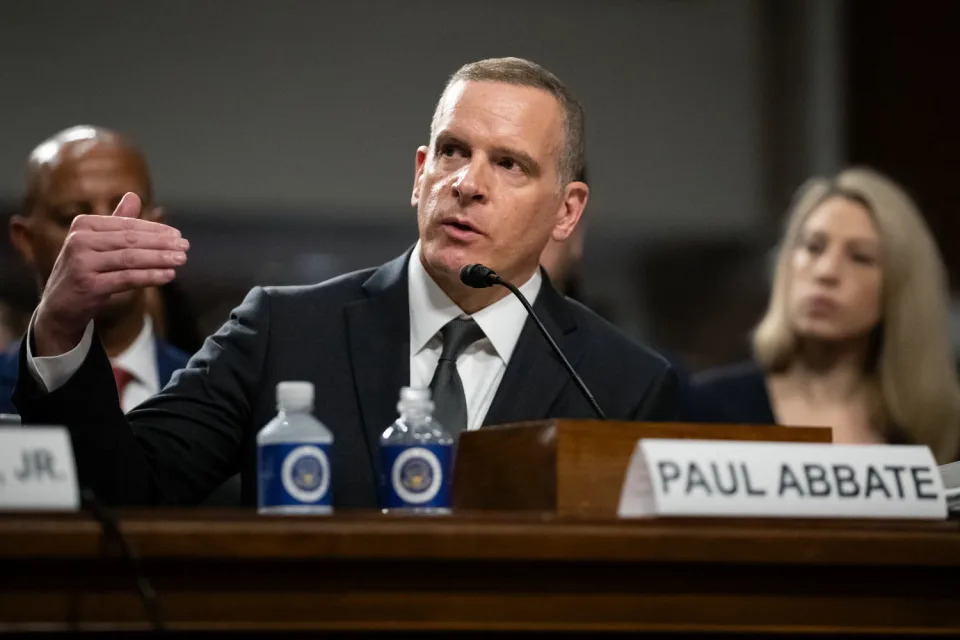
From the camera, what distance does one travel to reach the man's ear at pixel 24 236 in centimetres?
291

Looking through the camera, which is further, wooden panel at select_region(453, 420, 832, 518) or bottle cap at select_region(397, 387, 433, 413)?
bottle cap at select_region(397, 387, 433, 413)

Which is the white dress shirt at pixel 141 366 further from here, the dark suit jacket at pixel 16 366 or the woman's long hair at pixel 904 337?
the woman's long hair at pixel 904 337

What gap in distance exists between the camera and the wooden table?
3.94ft

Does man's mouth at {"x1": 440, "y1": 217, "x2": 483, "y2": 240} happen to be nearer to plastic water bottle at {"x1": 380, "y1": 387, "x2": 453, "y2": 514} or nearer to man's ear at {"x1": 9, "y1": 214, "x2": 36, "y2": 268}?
plastic water bottle at {"x1": 380, "y1": 387, "x2": 453, "y2": 514}

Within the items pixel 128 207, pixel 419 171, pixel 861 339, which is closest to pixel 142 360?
pixel 419 171

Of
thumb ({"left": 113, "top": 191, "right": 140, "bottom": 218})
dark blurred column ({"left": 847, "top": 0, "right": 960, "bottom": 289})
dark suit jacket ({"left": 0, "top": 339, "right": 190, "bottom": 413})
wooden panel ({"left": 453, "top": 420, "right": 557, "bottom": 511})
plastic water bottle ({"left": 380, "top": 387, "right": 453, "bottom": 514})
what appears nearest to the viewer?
wooden panel ({"left": 453, "top": 420, "right": 557, "bottom": 511})

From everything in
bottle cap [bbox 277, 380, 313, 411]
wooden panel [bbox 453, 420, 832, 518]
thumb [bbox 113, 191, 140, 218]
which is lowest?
wooden panel [bbox 453, 420, 832, 518]

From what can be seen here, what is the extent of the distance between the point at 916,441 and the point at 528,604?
219cm

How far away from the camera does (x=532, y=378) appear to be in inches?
85.2

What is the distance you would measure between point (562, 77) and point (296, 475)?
190 inches

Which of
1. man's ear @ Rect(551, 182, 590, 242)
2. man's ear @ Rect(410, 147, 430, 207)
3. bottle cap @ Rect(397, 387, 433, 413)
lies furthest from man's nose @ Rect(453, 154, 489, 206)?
bottle cap @ Rect(397, 387, 433, 413)

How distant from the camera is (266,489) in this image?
5.03ft

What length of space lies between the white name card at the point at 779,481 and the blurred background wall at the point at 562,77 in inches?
176

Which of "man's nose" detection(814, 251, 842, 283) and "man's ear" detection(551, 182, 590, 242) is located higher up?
"man's ear" detection(551, 182, 590, 242)
